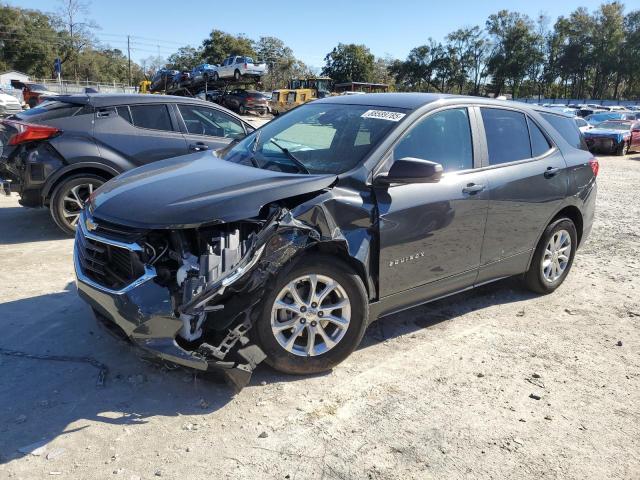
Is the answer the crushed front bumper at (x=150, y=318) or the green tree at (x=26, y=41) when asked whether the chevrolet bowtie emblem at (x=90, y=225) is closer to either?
the crushed front bumper at (x=150, y=318)

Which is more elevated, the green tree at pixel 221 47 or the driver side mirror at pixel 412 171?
the green tree at pixel 221 47

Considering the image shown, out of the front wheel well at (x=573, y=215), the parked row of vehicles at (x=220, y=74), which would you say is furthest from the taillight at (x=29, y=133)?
the parked row of vehicles at (x=220, y=74)

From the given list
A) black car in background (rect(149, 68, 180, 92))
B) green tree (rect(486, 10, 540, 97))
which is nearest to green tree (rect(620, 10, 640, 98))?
green tree (rect(486, 10, 540, 97))

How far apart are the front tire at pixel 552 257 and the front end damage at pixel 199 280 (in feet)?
8.42

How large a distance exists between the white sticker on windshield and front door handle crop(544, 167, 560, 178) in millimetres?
1691

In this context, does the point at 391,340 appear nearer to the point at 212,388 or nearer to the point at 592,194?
the point at 212,388

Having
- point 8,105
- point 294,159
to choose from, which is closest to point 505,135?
point 294,159

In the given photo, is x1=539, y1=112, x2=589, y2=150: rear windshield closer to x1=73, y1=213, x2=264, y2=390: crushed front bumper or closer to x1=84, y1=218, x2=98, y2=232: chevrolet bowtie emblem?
x1=73, y1=213, x2=264, y2=390: crushed front bumper

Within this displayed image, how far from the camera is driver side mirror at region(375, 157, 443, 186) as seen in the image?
337 cm

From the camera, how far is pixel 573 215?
16.9 feet

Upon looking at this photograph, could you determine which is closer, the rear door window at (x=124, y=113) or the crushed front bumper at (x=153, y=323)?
the crushed front bumper at (x=153, y=323)

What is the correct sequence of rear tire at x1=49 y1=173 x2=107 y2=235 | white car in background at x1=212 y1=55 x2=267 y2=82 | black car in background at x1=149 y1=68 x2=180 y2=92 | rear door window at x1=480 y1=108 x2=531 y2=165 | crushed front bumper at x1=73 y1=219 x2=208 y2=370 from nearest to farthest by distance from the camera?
1. crushed front bumper at x1=73 y1=219 x2=208 y2=370
2. rear door window at x1=480 y1=108 x2=531 y2=165
3. rear tire at x1=49 y1=173 x2=107 y2=235
4. white car in background at x1=212 y1=55 x2=267 y2=82
5. black car in background at x1=149 y1=68 x2=180 y2=92

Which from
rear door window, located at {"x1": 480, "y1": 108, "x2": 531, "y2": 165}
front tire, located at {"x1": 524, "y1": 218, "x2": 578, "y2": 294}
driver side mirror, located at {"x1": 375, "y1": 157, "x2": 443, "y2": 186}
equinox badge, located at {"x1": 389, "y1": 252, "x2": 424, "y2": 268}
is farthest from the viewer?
front tire, located at {"x1": 524, "y1": 218, "x2": 578, "y2": 294}

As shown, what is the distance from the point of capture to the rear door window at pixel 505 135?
432cm
